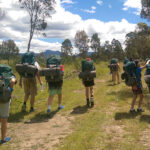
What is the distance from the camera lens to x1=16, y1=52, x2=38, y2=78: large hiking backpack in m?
6.34

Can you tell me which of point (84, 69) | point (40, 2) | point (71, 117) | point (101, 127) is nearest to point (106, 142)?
point (101, 127)

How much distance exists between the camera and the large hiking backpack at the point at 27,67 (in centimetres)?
634

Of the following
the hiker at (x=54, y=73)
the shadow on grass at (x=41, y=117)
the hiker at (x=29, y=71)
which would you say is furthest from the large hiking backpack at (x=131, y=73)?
the hiker at (x=29, y=71)

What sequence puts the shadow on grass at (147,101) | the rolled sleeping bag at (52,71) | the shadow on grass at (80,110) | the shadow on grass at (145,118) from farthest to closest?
the shadow on grass at (147,101)
the shadow on grass at (80,110)
the rolled sleeping bag at (52,71)
the shadow on grass at (145,118)

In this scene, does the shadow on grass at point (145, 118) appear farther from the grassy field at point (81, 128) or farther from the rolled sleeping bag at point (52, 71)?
the rolled sleeping bag at point (52, 71)

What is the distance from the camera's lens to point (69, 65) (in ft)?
74.3

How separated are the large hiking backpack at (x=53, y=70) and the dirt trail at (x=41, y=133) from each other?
135 centimetres

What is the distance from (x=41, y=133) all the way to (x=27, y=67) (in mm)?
2401

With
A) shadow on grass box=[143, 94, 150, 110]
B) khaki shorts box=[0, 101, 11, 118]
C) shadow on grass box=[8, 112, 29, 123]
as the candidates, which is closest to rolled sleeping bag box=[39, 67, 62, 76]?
shadow on grass box=[8, 112, 29, 123]

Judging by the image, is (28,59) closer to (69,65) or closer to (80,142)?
(80,142)

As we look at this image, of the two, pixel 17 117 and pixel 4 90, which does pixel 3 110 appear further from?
pixel 17 117

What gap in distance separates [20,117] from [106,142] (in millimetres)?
3509

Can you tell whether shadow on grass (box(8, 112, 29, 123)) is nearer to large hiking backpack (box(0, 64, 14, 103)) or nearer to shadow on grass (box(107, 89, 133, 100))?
large hiking backpack (box(0, 64, 14, 103))

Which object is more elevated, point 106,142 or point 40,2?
point 40,2
